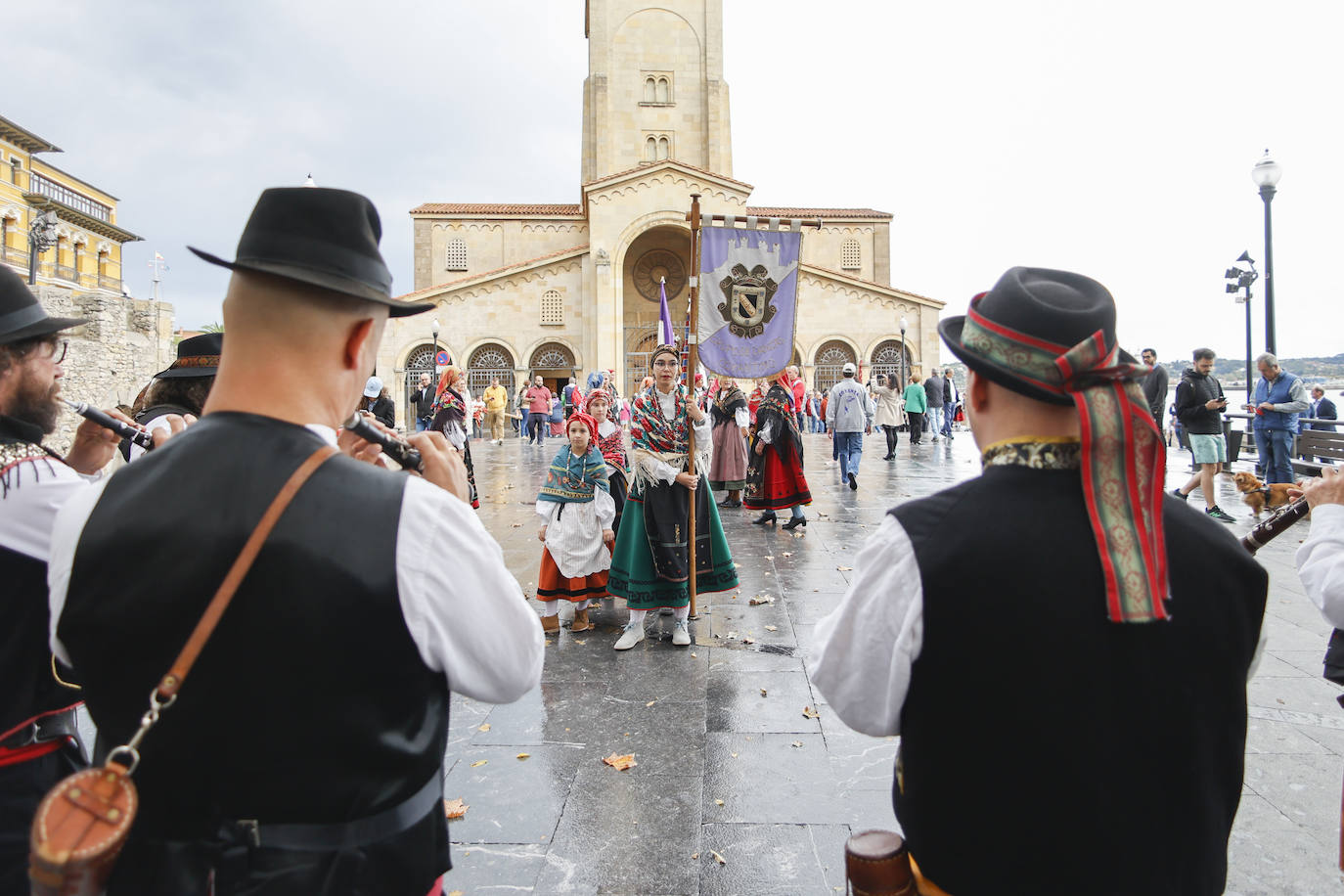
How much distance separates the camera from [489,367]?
29.5m

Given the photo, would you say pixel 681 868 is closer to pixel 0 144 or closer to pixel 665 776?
pixel 665 776

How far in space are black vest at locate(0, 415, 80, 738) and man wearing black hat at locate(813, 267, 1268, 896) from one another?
1.69m

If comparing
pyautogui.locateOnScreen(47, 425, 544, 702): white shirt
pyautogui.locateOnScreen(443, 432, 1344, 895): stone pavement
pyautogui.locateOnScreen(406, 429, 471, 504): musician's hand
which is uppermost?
pyautogui.locateOnScreen(406, 429, 471, 504): musician's hand

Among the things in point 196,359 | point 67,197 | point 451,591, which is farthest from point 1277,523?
point 67,197

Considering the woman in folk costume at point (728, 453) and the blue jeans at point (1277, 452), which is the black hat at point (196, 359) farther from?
the blue jeans at point (1277, 452)

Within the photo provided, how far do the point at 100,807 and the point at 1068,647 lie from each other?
1.44m

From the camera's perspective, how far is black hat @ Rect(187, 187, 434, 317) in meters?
1.25

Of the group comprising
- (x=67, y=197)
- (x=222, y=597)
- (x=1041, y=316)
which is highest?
(x=67, y=197)

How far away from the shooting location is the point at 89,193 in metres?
54.0

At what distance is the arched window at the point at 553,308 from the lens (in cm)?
2945

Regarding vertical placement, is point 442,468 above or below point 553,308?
below

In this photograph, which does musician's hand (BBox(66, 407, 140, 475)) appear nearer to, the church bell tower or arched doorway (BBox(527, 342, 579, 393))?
arched doorway (BBox(527, 342, 579, 393))

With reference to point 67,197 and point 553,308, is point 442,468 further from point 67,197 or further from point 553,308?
point 67,197

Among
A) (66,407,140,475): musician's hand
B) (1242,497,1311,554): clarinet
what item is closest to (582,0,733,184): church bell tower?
(66,407,140,475): musician's hand
